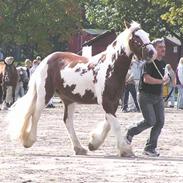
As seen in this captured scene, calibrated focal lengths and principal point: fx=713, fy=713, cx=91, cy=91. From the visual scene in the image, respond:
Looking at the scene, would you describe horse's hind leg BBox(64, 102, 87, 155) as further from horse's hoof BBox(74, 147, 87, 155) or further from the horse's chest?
the horse's chest

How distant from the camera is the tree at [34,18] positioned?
53688mm

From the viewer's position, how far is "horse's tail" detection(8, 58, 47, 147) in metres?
12.6

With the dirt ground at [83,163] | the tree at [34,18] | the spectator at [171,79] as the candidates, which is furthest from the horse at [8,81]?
the tree at [34,18]

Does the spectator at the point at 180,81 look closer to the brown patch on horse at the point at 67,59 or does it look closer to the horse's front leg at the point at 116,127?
the brown patch on horse at the point at 67,59

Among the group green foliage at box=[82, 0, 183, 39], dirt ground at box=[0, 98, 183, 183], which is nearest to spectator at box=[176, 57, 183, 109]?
dirt ground at box=[0, 98, 183, 183]

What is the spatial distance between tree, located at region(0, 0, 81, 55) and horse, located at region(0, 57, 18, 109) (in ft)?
91.9

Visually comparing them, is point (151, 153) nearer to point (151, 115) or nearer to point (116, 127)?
point (151, 115)

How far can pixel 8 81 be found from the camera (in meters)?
25.1

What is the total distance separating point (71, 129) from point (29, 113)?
31.5 inches

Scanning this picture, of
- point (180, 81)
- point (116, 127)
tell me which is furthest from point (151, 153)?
point (180, 81)

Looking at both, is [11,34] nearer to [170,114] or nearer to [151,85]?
[170,114]

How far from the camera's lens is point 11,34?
53.5m

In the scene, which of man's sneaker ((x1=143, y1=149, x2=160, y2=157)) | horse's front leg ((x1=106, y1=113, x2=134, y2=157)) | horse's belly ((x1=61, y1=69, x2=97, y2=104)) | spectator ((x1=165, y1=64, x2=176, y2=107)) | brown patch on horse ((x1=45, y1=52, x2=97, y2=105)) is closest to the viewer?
horse's front leg ((x1=106, y1=113, x2=134, y2=157))

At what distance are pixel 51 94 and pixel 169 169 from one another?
3493 millimetres
